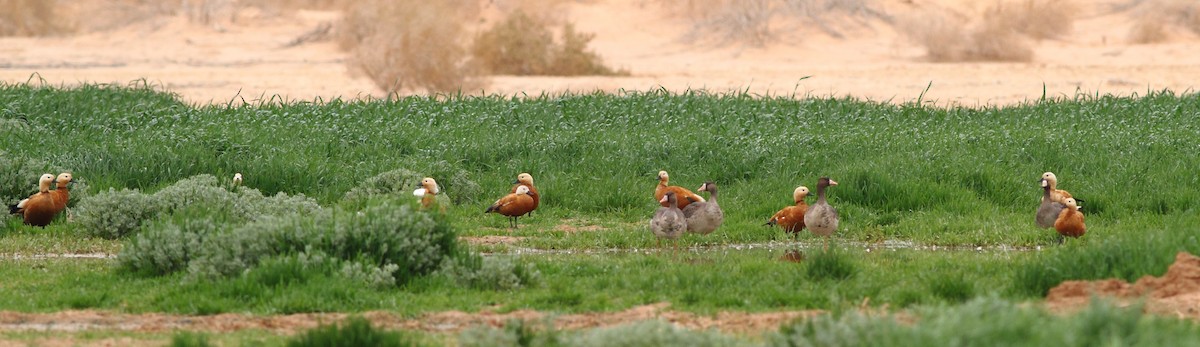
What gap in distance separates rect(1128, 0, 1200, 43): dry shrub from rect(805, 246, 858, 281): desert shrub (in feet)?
105

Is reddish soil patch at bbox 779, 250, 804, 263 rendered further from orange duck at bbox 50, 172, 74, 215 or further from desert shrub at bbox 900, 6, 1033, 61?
desert shrub at bbox 900, 6, 1033, 61

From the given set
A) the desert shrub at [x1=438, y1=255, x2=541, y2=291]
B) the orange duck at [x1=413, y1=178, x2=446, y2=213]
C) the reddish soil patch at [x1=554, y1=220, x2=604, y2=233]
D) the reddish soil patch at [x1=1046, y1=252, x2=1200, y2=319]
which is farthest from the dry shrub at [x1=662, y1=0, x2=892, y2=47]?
the reddish soil patch at [x1=1046, y1=252, x2=1200, y2=319]

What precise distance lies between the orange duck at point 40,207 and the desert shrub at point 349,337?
21.7ft

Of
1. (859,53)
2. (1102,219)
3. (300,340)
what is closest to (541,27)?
(859,53)

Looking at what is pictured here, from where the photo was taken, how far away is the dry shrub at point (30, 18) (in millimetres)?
42156

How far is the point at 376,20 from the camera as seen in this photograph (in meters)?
37.0

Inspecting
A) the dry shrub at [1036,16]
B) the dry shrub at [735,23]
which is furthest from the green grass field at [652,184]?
the dry shrub at [1036,16]

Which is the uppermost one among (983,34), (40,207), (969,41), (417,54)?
(983,34)

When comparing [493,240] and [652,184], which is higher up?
[652,184]

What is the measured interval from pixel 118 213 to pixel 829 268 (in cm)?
621

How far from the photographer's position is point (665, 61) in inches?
1507

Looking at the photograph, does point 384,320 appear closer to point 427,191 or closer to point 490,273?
point 490,273

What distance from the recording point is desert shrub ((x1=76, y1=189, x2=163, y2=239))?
42.9 ft

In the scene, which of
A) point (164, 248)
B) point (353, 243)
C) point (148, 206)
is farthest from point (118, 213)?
point (353, 243)
